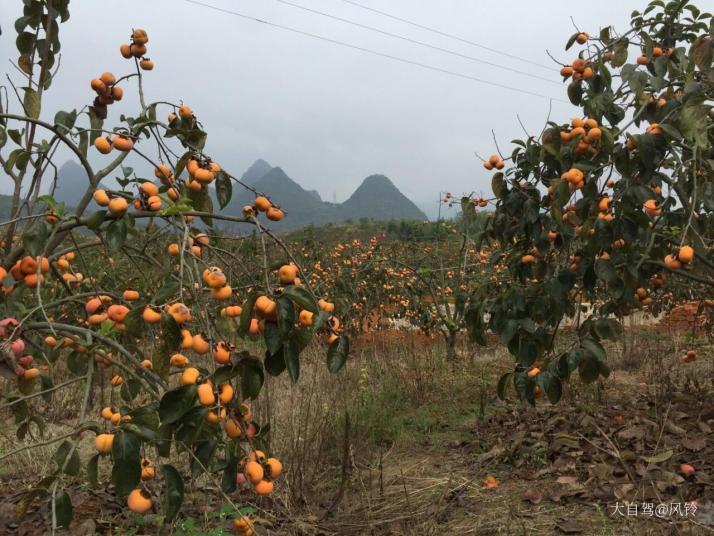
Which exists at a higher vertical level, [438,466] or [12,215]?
[12,215]

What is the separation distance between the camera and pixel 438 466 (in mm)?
3049

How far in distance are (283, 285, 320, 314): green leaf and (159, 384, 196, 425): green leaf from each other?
0.26 m

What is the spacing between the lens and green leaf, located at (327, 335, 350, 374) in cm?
129

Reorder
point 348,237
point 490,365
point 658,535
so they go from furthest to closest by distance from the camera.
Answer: point 348,237 → point 490,365 → point 658,535

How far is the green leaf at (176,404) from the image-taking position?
1.00 m

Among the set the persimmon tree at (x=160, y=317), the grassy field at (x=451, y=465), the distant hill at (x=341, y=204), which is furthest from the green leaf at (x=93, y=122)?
the distant hill at (x=341, y=204)

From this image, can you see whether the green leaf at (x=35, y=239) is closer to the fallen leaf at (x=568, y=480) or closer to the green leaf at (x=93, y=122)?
the green leaf at (x=93, y=122)

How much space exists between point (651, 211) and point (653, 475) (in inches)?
47.5

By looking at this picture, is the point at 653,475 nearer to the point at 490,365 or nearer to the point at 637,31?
the point at 637,31

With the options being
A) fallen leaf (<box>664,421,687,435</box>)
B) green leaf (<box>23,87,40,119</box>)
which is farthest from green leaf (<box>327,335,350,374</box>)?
fallen leaf (<box>664,421,687,435</box>)

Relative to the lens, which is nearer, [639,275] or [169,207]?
[169,207]

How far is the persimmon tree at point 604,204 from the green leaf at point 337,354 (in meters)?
1.19

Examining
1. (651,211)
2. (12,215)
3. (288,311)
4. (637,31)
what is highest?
(637,31)

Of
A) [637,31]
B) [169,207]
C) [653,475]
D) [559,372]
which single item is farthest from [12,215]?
[637,31]
